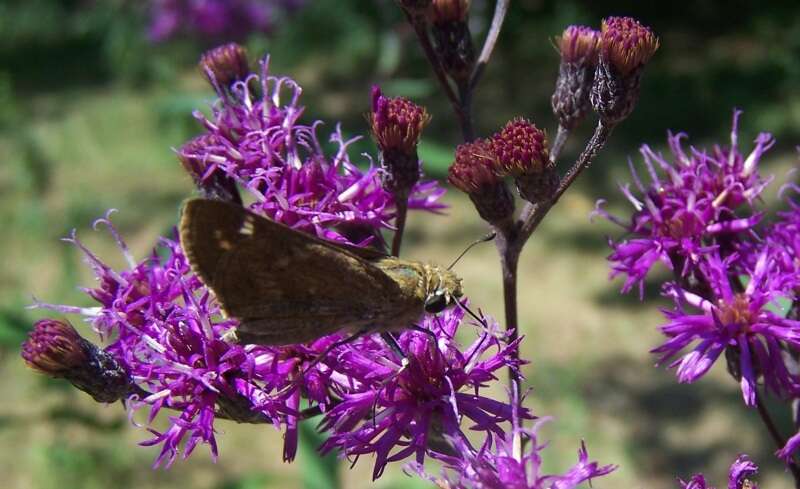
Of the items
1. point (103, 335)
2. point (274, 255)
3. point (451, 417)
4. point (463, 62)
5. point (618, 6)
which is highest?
point (618, 6)

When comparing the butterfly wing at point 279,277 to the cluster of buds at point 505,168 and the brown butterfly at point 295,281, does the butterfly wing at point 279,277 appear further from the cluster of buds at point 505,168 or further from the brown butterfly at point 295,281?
the cluster of buds at point 505,168

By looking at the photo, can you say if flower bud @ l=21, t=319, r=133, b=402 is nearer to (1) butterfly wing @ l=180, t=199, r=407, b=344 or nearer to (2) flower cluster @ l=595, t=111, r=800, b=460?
(1) butterfly wing @ l=180, t=199, r=407, b=344

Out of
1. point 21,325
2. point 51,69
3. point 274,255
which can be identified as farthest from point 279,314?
point 51,69

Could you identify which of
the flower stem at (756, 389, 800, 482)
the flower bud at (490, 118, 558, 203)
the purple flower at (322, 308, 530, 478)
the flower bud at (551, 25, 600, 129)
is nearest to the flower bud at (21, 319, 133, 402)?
the purple flower at (322, 308, 530, 478)

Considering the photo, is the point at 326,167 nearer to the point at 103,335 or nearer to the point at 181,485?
the point at 103,335

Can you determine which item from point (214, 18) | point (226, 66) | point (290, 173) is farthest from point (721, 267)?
point (214, 18)

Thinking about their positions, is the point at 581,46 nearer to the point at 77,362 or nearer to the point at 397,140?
the point at 397,140
